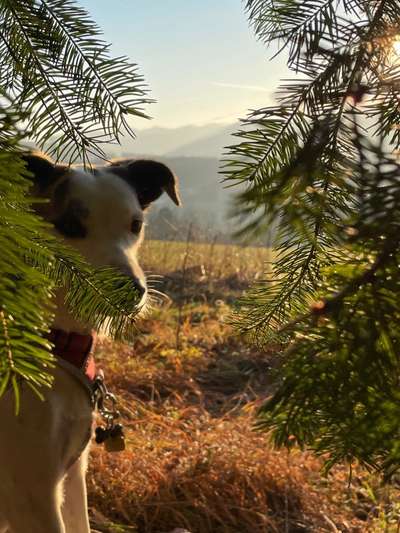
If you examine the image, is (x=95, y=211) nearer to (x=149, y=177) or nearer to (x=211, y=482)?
(x=149, y=177)

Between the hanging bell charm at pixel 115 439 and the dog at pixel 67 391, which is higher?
the dog at pixel 67 391

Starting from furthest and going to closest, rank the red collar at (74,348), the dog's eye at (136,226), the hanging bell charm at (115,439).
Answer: the dog's eye at (136,226)
the hanging bell charm at (115,439)
the red collar at (74,348)

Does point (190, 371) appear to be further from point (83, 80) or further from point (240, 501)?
point (83, 80)

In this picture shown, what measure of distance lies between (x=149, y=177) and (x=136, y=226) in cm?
26

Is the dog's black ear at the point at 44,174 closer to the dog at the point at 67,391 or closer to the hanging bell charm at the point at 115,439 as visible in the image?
the dog at the point at 67,391

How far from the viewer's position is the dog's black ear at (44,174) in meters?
1.87

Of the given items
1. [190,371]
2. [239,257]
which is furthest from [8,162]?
[239,257]

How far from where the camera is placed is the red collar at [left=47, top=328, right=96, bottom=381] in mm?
1747

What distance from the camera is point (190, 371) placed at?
4.51 m

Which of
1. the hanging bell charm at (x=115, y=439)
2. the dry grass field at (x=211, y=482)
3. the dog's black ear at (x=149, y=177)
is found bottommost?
the dry grass field at (x=211, y=482)

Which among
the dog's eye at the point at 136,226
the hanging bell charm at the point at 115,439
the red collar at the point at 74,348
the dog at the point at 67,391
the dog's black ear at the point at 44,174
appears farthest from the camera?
the dog's eye at the point at 136,226

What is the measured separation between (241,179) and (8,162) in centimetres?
32

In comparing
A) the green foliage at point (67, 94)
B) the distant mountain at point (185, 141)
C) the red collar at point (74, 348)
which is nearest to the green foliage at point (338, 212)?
the green foliage at point (67, 94)

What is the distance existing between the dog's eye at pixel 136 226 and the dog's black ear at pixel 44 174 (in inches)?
13.5
